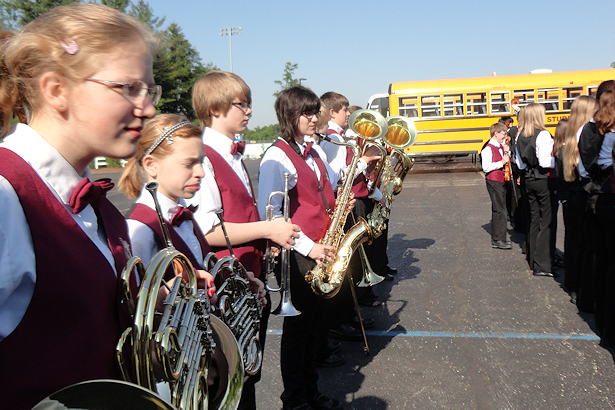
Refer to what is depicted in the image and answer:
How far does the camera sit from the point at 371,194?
15.9 feet

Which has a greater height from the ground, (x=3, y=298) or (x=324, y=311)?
(x=3, y=298)

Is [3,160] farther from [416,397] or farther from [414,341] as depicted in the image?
[414,341]

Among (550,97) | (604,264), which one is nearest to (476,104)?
(550,97)

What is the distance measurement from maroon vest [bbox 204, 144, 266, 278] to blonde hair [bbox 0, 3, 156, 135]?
123 centimetres

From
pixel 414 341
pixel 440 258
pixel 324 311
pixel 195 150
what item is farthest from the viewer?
pixel 440 258

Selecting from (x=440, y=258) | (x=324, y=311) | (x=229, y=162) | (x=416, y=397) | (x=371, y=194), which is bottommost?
(x=440, y=258)

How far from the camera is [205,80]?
243cm

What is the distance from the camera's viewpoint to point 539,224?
223 inches

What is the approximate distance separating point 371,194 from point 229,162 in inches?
107

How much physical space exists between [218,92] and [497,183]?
218 inches

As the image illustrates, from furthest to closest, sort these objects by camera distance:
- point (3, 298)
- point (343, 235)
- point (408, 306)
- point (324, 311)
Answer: point (408, 306) → point (343, 235) → point (324, 311) → point (3, 298)

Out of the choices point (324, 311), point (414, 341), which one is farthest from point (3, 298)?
point (414, 341)

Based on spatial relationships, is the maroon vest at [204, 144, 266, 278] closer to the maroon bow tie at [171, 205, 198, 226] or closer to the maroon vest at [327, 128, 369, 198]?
the maroon bow tie at [171, 205, 198, 226]

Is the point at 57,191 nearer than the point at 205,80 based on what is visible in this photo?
Yes
